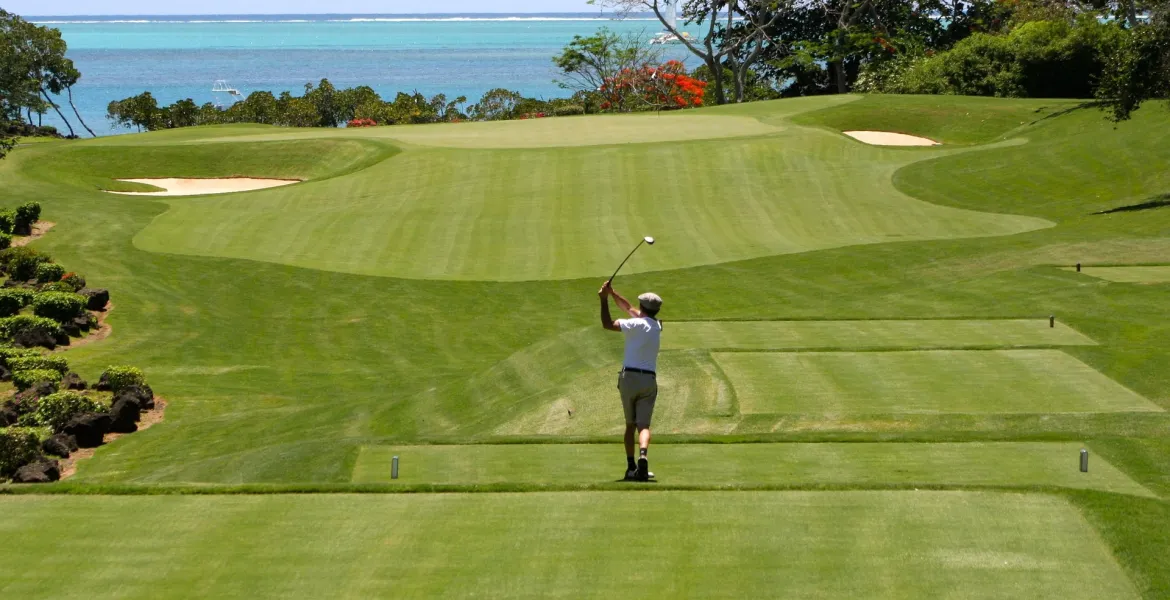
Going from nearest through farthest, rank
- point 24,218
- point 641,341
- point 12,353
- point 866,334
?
point 641,341
point 866,334
point 12,353
point 24,218

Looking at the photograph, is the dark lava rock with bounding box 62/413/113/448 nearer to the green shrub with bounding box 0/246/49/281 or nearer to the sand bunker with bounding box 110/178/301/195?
the green shrub with bounding box 0/246/49/281

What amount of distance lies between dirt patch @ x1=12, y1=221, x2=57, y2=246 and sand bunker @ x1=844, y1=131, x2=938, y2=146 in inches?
1277

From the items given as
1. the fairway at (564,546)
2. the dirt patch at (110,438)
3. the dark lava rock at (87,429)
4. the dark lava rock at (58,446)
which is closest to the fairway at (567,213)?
the dirt patch at (110,438)

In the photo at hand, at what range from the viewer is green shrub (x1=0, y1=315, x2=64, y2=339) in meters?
26.4

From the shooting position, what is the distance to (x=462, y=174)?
44031mm

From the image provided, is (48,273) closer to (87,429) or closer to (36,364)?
(36,364)

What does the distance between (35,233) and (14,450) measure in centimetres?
2320

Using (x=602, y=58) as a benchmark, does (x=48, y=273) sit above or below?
below

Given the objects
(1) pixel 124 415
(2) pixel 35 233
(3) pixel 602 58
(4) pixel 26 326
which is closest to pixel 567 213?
(2) pixel 35 233

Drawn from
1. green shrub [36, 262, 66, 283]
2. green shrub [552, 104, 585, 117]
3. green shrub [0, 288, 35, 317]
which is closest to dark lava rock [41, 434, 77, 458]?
green shrub [0, 288, 35, 317]

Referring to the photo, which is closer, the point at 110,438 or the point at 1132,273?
the point at 110,438

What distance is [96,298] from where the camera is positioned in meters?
29.4

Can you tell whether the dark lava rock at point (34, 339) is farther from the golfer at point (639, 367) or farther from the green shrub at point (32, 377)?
the golfer at point (639, 367)

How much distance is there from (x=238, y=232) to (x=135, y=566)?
2868cm
